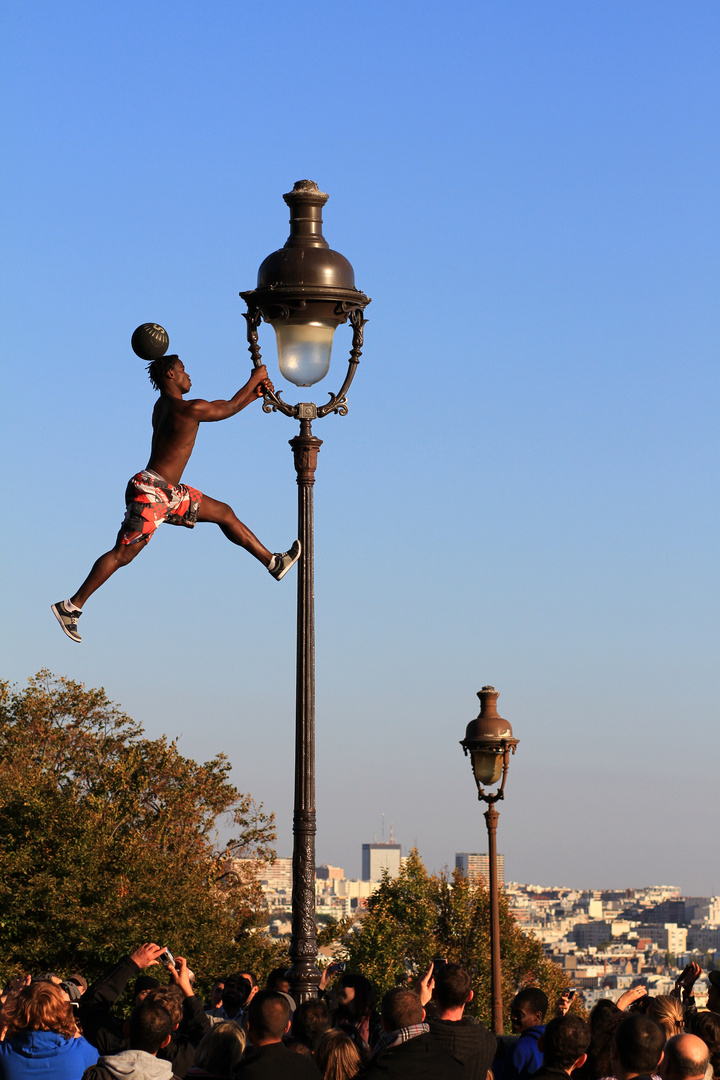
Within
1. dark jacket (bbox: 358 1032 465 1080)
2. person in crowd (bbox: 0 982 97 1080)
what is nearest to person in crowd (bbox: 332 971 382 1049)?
dark jacket (bbox: 358 1032 465 1080)

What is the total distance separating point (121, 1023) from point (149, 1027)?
4.96ft

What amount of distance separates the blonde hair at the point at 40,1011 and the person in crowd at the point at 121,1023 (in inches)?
28.9

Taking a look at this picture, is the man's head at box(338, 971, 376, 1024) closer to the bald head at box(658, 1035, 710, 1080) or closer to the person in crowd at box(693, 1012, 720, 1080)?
the person in crowd at box(693, 1012, 720, 1080)

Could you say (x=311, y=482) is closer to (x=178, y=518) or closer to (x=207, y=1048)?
(x=178, y=518)

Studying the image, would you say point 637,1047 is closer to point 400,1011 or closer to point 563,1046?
point 563,1046

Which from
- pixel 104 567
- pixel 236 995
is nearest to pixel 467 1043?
pixel 236 995

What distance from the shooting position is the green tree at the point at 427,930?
2362 inches

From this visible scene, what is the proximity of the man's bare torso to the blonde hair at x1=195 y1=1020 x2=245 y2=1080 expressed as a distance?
4.14m

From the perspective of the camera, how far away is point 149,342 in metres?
10.8

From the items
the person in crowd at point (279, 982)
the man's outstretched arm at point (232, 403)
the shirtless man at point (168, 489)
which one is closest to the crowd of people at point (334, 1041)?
the person in crowd at point (279, 982)

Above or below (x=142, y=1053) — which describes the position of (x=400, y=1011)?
above

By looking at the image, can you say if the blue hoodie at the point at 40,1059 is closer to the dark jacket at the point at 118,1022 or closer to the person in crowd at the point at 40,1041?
the person in crowd at the point at 40,1041

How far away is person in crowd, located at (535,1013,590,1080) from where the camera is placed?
7.34 m

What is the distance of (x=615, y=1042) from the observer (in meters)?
7.00
